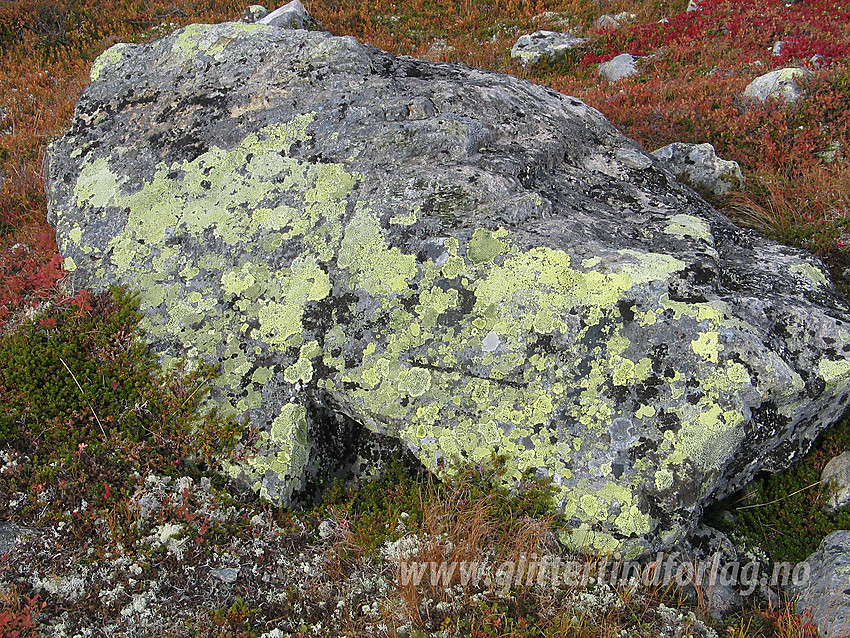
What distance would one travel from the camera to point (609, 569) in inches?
148

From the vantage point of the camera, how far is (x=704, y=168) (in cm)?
748

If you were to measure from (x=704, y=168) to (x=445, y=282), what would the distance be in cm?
489

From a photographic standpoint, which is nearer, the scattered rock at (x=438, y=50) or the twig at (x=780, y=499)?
the twig at (x=780, y=499)

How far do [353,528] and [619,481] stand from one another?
184 cm

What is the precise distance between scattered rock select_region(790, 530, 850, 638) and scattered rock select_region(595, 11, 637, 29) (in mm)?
13689

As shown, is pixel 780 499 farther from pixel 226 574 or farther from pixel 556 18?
pixel 556 18

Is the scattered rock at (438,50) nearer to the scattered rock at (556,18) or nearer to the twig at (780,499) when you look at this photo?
the scattered rock at (556,18)

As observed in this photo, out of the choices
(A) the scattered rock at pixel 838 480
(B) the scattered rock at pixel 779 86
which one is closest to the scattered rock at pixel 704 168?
(B) the scattered rock at pixel 779 86

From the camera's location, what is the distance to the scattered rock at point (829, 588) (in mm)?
3527

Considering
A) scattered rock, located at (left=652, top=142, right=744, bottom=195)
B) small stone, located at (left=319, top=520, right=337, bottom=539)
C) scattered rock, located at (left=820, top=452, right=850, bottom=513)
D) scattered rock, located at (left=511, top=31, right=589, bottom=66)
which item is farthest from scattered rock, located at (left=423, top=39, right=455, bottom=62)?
small stone, located at (left=319, top=520, right=337, bottom=539)

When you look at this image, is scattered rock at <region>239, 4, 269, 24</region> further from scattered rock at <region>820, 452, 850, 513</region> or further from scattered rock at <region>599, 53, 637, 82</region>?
scattered rock at <region>820, 452, 850, 513</region>

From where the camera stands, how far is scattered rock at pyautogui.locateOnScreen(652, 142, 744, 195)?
24.2ft

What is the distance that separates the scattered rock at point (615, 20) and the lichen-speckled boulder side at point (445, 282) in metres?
10.2

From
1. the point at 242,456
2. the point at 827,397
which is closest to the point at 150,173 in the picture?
the point at 242,456
